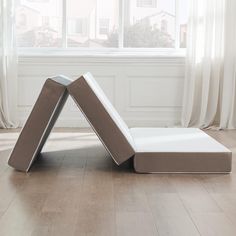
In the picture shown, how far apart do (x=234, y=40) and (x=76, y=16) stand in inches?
70.7

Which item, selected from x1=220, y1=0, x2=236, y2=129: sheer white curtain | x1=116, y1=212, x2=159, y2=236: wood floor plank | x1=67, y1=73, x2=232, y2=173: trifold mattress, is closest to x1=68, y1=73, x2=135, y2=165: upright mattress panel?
x1=67, y1=73, x2=232, y2=173: trifold mattress

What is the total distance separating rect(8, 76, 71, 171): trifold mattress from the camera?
3527 millimetres

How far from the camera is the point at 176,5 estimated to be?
6141 millimetres

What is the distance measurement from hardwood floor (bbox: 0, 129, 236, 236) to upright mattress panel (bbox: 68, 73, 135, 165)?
0.18 m

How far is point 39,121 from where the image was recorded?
355cm

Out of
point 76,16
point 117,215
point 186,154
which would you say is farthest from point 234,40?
point 117,215

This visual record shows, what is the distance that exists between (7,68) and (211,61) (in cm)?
219

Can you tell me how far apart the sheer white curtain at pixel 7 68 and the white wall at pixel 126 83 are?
0.47 ft

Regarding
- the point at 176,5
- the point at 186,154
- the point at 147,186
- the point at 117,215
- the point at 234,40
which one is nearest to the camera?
the point at 117,215

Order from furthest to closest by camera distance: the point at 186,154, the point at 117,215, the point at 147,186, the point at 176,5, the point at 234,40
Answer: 1. the point at 176,5
2. the point at 234,40
3. the point at 186,154
4. the point at 147,186
5. the point at 117,215

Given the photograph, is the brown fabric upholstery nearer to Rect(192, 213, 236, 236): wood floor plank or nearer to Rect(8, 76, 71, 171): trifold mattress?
Rect(8, 76, 71, 171): trifold mattress

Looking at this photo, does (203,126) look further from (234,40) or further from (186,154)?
(186,154)

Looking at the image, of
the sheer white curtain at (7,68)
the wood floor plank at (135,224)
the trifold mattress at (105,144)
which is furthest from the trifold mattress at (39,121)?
the sheer white curtain at (7,68)

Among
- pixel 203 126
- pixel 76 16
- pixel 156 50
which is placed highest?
pixel 76 16
